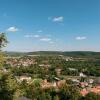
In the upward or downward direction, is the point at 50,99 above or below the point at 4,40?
below

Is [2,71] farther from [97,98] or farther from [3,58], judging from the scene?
[97,98]

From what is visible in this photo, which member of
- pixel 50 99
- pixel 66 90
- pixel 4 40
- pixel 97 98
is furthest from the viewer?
pixel 66 90

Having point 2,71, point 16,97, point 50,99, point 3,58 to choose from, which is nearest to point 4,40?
point 3,58

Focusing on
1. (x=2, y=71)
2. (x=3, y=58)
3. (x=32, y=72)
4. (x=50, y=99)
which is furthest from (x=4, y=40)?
(x=32, y=72)

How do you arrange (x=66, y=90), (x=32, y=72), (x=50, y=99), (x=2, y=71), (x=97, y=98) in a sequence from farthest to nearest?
(x=32, y=72) → (x=66, y=90) → (x=97, y=98) → (x=50, y=99) → (x=2, y=71)

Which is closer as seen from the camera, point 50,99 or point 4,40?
point 4,40

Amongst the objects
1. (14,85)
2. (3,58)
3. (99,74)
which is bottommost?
(99,74)

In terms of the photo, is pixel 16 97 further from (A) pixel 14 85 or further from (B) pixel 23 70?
(B) pixel 23 70

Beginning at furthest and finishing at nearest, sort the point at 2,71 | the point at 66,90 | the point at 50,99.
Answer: the point at 66,90
the point at 50,99
the point at 2,71

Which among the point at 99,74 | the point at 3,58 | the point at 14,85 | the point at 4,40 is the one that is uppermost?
the point at 4,40
